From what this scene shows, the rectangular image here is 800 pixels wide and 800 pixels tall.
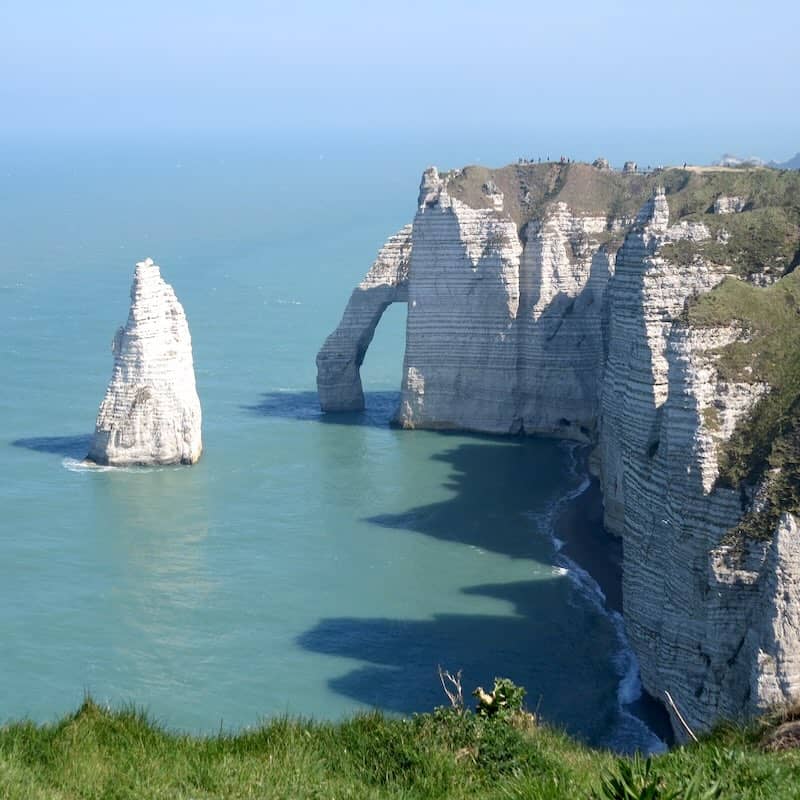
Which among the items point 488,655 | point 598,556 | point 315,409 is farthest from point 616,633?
point 315,409

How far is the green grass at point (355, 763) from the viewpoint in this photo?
33.1 feet

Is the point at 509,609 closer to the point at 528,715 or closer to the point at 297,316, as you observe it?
the point at 528,715

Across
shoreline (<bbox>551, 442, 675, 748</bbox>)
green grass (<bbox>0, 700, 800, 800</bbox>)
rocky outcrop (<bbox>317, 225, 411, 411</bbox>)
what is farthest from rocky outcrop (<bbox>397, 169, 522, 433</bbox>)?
green grass (<bbox>0, 700, 800, 800</bbox>)

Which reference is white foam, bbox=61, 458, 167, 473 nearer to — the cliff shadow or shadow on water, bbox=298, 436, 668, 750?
shadow on water, bbox=298, 436, 668, 750

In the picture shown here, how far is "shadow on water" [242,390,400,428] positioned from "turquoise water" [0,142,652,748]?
170 millimetres

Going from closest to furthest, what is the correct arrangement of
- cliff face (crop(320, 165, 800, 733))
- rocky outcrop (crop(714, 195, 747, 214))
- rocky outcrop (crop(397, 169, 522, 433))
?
cliff face (crop(320, 165, 800, 733)) < rocky outcrop (crop(714, 195, 747, 214)) < rocky outcrop (crop(397, 169, 522, 433))

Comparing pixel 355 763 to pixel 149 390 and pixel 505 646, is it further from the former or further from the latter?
pixel 149 390

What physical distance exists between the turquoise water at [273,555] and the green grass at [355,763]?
9.44 meters

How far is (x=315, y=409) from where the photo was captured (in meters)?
56.8

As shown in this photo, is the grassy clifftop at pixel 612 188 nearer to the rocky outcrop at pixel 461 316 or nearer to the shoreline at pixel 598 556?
the rocky outcrop at pixel 461 316

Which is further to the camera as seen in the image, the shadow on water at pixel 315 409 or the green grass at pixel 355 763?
the shadow on water at pixel 315 409

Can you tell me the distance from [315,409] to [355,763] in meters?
45.7

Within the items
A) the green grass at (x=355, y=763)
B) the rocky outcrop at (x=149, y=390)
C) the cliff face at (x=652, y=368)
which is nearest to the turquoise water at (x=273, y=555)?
the rocky outcrop at (x=149, y=390)

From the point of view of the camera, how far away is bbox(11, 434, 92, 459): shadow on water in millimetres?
48906
